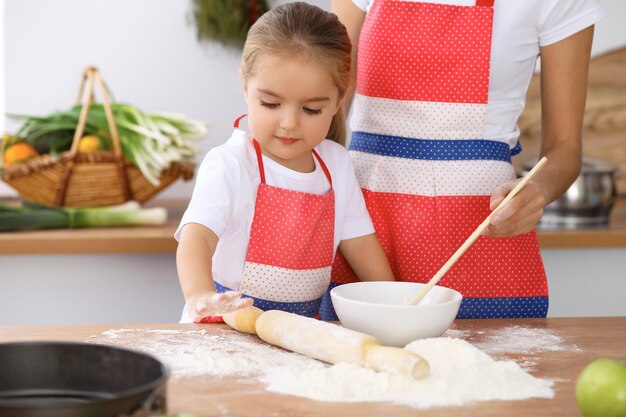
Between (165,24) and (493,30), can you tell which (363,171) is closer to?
(493,30)

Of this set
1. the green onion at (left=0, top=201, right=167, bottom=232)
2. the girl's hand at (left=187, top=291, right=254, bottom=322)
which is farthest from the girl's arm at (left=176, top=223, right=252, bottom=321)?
the green onion at (left=0, top=201, right=167, bottom=232)

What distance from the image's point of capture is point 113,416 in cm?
74

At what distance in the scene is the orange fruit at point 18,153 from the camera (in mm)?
2648

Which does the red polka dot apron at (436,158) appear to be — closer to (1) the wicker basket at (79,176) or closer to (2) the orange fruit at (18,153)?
(1) the wicker basket at (79,176)

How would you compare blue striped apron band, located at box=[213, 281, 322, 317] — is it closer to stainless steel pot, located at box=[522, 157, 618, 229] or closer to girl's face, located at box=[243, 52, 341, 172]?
girl's face, located at box=[243, 52, 341, 172]

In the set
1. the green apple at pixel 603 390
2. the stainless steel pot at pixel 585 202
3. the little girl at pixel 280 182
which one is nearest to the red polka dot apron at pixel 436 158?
the little girl at pixel 280 182

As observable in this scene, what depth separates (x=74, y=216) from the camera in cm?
257

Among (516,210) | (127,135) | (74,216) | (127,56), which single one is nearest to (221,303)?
(516,210)

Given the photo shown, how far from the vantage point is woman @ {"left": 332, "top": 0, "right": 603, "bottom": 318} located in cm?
163

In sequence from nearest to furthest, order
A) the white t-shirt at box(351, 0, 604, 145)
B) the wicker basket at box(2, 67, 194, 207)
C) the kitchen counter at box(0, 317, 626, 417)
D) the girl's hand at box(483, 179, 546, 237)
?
the kitchen counter at box(0, 317, 626, 417) → the girl's hand at box(483, 179, 546, 237) → the white t-shirt at box(351, 0, 604, 145) → the wicker basket at box(2, 67, 194, 207)

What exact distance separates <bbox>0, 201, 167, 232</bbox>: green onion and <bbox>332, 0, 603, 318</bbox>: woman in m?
1.09

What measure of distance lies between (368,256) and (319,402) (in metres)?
0.65

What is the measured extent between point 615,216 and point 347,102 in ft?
4.51

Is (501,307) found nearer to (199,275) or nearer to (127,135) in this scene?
(199,275)
